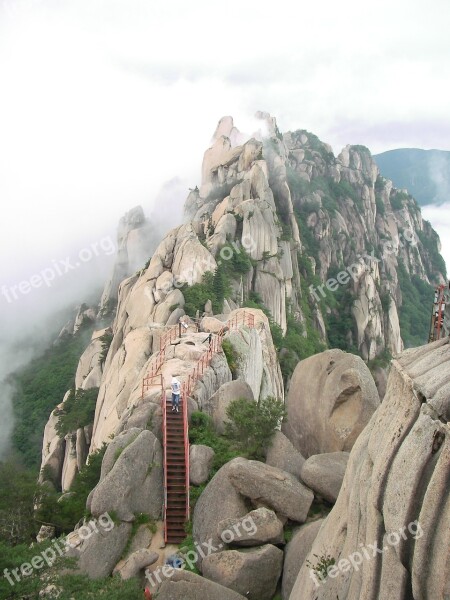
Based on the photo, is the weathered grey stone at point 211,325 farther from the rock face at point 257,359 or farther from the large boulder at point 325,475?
the large boulder at point 325,475

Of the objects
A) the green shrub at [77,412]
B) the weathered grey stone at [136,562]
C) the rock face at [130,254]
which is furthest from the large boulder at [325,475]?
the rock face at [130,254]

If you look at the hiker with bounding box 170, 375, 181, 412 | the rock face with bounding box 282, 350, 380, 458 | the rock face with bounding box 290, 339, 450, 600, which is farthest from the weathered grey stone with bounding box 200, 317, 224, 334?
the rock face with bounding box 290, 339, 450, 600

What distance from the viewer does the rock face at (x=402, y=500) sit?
8703mm

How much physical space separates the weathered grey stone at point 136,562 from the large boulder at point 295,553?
131 inches

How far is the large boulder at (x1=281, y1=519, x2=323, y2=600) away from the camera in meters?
13.5

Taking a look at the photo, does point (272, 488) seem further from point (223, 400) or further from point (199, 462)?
point (223, 400)

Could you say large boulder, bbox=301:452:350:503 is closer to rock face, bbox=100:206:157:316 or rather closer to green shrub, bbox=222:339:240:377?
green shrub, bbox=222:339:240:377

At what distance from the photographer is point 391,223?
129750 millimetres

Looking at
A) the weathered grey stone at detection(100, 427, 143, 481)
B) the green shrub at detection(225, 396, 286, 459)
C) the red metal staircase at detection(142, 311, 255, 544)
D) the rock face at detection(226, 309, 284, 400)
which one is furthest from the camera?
the rock face at detection(226, 309, 284, 400)

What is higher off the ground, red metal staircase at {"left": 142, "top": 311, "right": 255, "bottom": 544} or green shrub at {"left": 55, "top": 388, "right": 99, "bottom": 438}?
red metal staircase at {"left": 142, "top": 311, "right": 255, "bottom": 544}

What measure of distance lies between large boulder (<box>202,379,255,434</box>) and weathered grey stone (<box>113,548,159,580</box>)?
5.60 m

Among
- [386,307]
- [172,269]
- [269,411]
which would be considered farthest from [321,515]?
[386,307]

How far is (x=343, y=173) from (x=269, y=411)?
365ft

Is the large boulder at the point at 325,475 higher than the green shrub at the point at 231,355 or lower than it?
lower
